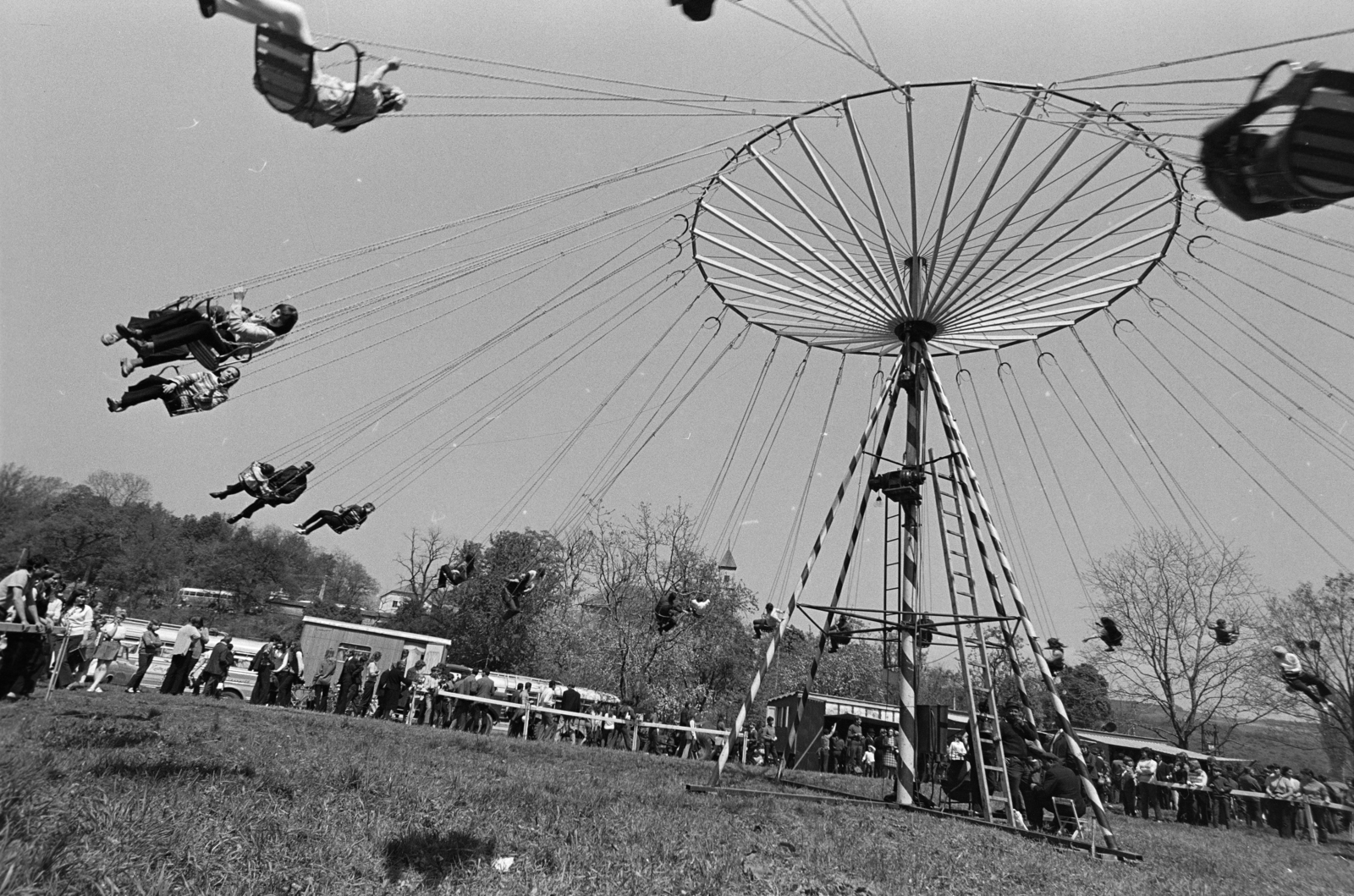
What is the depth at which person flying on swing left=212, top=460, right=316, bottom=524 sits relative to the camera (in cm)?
1273

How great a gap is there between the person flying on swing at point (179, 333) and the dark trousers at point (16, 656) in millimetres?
5428

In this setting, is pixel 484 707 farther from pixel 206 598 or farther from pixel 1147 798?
pixel 206 598

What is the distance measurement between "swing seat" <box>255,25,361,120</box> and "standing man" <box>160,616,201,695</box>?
18.5 meters

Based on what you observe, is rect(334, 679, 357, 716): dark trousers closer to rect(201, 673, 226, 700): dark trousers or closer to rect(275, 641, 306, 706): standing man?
rect(275, 641, 306, 706): standing man

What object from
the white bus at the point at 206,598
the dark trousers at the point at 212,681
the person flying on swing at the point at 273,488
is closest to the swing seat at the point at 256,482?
the person flying on swing at the point at 273,488

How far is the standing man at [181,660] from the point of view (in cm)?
2089

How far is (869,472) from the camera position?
16562 millimetres

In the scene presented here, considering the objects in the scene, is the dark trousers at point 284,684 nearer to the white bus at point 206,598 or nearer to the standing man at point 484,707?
the standing man at point 484,707

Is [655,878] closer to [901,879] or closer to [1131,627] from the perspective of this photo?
[901,879]

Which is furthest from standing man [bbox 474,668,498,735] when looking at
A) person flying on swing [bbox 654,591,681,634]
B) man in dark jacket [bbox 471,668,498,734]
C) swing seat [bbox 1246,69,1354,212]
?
swing seat [bbox 1246,69,1354,212]

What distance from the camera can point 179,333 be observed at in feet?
31.7

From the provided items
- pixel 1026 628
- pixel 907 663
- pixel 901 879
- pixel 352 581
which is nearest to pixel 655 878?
pixel 901 879

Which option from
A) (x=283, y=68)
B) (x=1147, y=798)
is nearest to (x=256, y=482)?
(x=283, y=68)

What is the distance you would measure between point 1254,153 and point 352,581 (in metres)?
129
